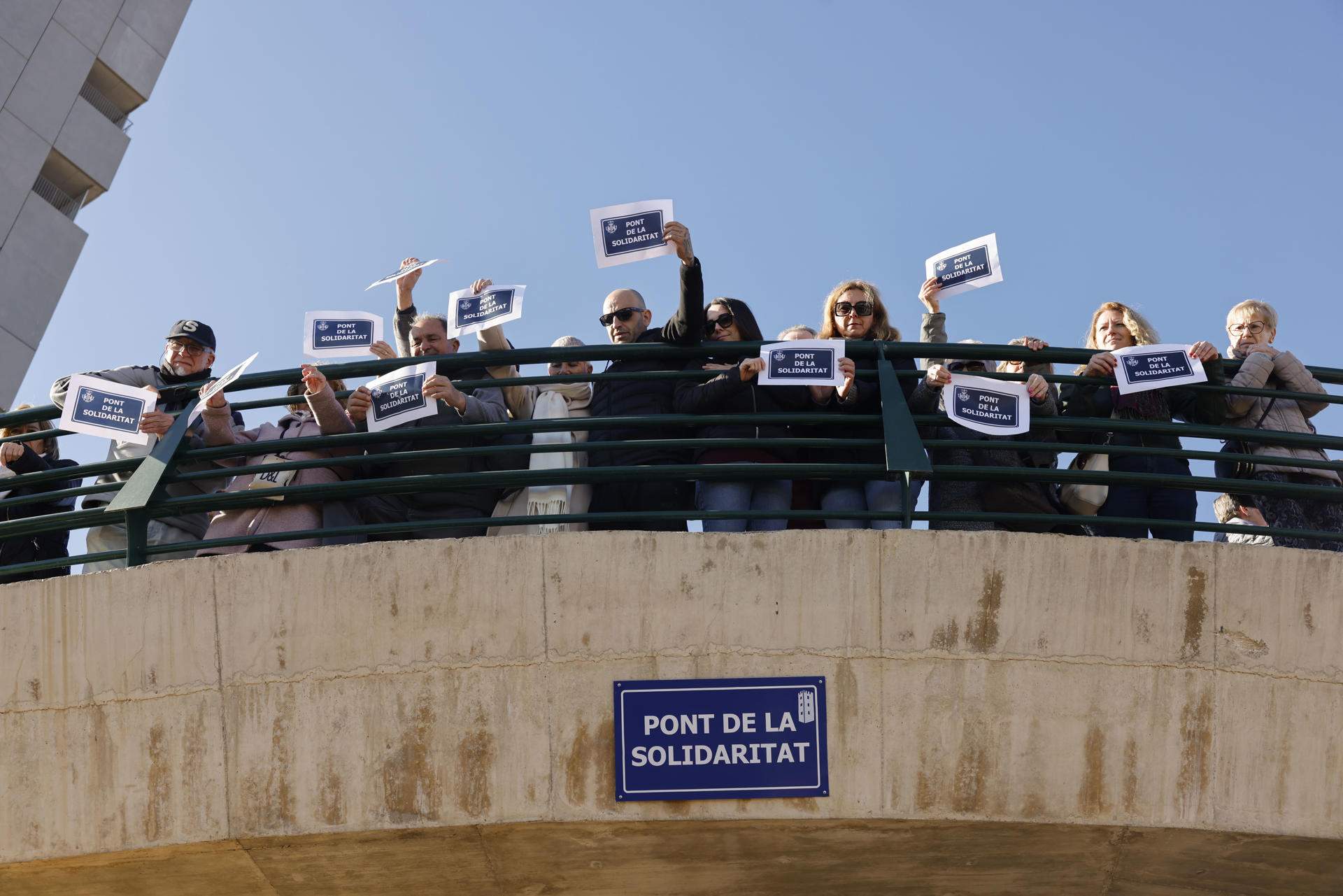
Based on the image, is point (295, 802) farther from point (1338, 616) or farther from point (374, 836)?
point (1338, 616)

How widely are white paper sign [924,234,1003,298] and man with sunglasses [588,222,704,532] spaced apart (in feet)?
4.75

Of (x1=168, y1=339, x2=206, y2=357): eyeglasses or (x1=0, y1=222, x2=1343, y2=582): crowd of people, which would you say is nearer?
(x1=0, y1=222, x2=1343, y2=582): crowd of people

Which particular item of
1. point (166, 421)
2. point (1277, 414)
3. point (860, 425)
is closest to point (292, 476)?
point (166, 421)

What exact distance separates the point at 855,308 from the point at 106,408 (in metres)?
4.01

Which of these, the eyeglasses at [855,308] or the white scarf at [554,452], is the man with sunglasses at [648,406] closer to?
the white scarf at [554,452]

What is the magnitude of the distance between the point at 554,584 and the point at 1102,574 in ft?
8.47

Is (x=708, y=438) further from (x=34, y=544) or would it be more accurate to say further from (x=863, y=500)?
(x=34, y=544)

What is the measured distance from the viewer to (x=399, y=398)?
7.47 m

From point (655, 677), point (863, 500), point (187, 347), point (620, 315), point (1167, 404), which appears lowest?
point (655, 677)

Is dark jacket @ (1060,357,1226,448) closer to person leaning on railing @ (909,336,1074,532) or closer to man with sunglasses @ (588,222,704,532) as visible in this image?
person leaning on railing @ (909,336,1074,532)

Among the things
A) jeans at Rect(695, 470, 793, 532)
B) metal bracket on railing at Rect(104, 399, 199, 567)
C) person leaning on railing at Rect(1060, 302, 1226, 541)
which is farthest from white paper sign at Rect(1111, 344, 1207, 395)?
metal bracket on railing at Rect(104, 399, 199, 567)

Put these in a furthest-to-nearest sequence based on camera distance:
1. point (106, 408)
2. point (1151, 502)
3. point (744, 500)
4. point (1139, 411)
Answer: point (1139, 411) < point (106, 408) < point (1151, 502) < point (744, 500)

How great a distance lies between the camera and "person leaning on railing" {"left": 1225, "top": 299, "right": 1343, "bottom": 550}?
7625 mm

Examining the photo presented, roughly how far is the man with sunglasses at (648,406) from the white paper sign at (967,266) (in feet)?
4.75
